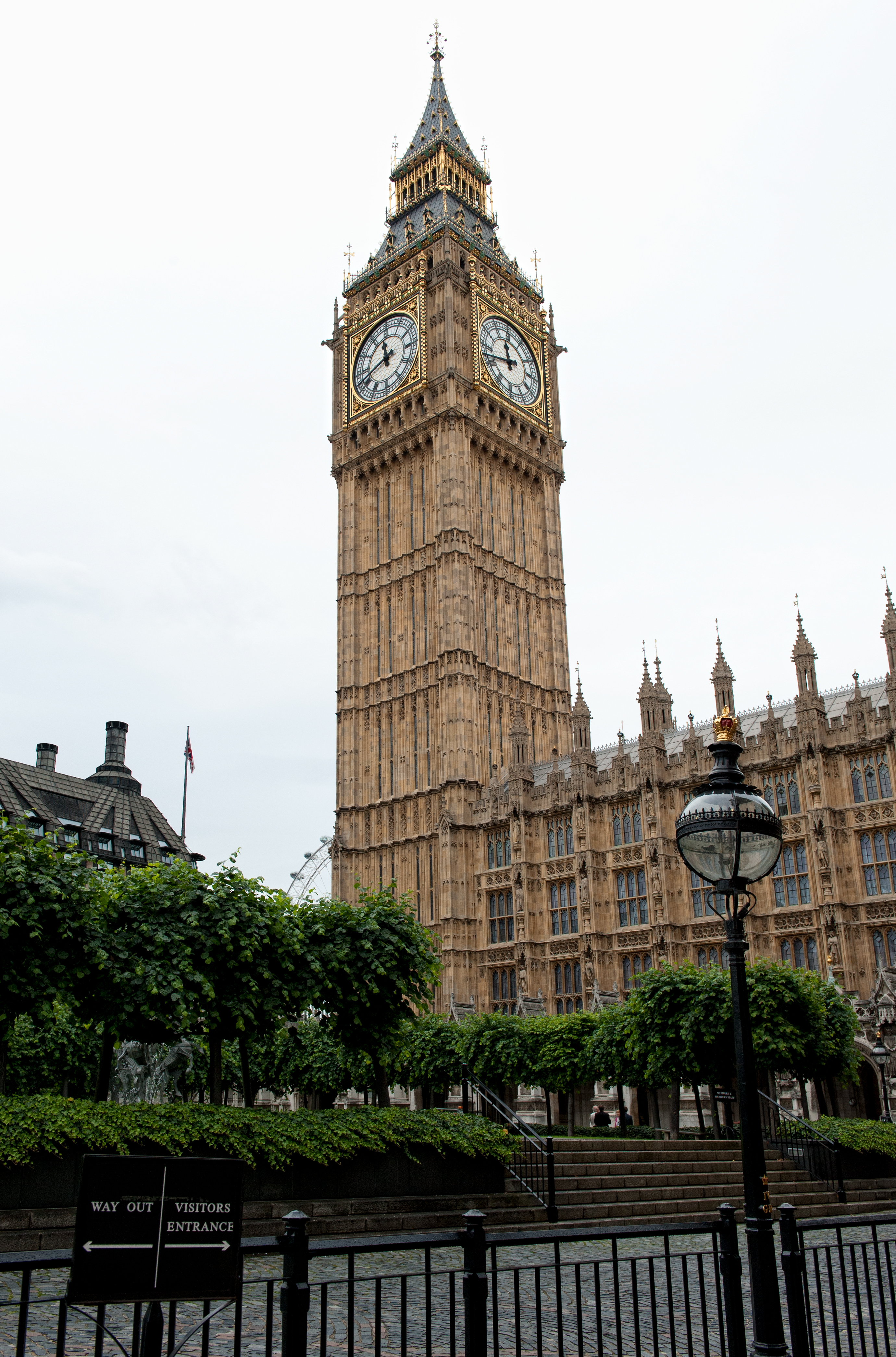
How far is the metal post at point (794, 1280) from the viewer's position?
25.0 feet

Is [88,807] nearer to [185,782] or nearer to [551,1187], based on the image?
[185,782]

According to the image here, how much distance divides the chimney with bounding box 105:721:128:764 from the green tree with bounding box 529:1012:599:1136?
64789 millimetres

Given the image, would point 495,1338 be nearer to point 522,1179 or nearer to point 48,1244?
point 48,1244

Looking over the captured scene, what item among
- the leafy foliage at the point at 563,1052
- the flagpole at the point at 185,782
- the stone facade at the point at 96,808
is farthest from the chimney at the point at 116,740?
the leafy foliage at the point at 563,1052

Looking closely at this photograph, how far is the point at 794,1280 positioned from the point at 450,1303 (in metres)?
2.52

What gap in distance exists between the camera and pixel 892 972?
130 ft

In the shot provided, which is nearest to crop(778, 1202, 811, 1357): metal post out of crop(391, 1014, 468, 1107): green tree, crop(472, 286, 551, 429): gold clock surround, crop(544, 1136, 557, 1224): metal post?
crop(544, 1136, 557, 1224): metal post

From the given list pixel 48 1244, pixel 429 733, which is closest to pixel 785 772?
pixel 429 733

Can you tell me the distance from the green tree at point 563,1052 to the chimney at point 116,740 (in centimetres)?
6479

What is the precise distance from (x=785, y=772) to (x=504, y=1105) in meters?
28.6

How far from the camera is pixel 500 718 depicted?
6469 cm

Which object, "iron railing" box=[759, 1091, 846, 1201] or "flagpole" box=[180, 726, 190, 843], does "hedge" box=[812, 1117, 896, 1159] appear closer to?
"iron railing" box=[759, 1091, 846, 1201]

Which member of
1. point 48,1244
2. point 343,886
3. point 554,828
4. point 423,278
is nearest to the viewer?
point 48,1244

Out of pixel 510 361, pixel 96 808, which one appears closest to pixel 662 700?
pixel 510 361
